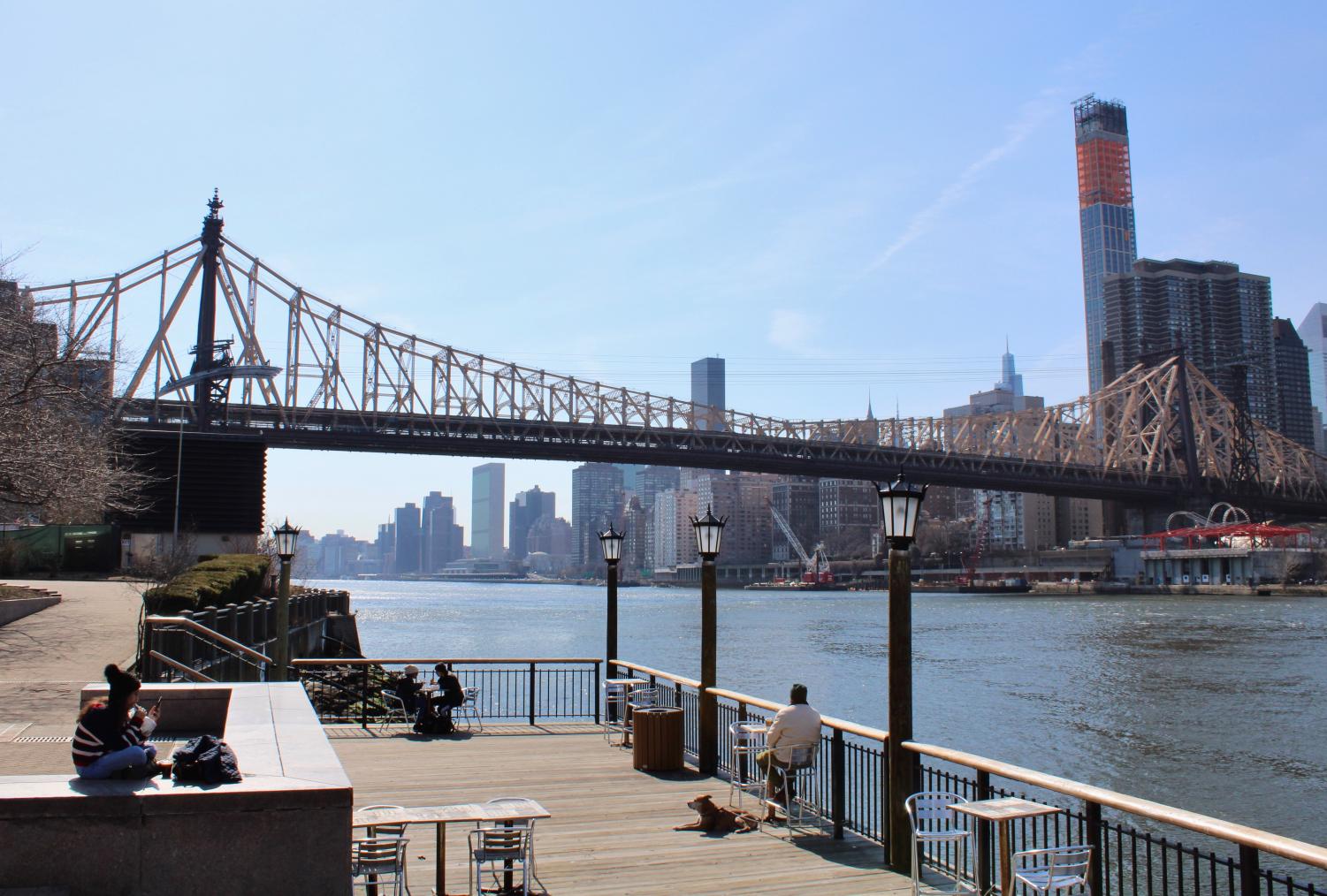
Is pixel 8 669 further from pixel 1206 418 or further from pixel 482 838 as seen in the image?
pixel 1206 418

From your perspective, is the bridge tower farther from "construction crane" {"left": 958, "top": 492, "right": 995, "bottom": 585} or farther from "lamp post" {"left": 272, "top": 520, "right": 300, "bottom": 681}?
"construction crane" {"left": 958, "top": 492, "right": 995, "bottom": 585}

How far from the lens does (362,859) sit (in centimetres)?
684

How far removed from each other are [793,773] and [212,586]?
1744 centimetres

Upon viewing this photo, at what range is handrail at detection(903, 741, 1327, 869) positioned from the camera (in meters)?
5.38

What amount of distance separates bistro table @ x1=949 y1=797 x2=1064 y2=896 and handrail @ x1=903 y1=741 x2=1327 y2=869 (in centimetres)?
21

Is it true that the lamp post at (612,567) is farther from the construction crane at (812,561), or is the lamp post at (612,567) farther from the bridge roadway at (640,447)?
the construction crane at (812,561)

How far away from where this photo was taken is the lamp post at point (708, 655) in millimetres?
11922

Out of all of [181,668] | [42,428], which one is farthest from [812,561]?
[181,668]

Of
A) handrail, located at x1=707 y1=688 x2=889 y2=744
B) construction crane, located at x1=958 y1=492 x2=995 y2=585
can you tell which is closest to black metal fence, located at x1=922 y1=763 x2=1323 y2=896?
handrail, located at x1=707 y1=688 x2=889 y2=744

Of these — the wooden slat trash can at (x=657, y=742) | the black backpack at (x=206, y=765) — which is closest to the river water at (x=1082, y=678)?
the wooden slat trash can at (x=657, y=742)

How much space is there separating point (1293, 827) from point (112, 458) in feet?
111

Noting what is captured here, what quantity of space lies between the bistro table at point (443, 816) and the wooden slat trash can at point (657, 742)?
454cm

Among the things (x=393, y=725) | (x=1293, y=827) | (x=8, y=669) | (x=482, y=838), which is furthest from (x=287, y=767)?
(x=1293, y=827)

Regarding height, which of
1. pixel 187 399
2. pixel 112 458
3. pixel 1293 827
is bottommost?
pixel 1293 827
